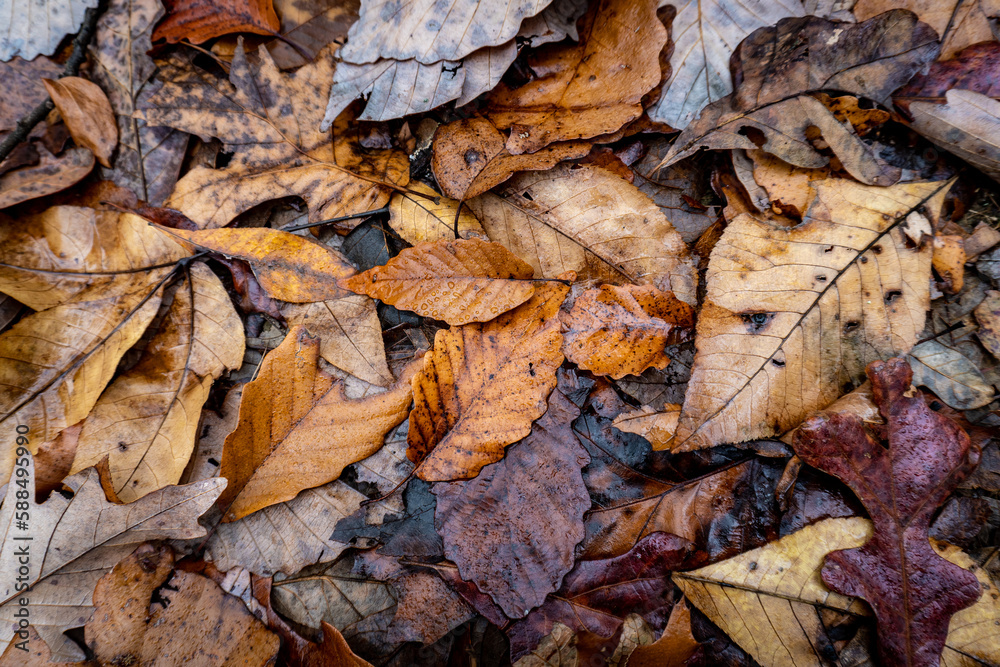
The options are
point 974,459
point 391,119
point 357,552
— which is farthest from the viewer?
point 391,119

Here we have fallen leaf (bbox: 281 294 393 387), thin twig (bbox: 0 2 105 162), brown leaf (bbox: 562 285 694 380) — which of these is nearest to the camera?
brown leaf (bbox: 562 285 694 380)

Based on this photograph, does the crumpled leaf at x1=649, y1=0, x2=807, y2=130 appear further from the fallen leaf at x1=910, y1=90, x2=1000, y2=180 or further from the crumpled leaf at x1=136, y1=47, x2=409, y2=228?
the crumpled leaf at x1=136, y1=47, x2=409, y2=228

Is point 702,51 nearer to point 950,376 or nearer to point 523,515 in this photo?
point 950,376

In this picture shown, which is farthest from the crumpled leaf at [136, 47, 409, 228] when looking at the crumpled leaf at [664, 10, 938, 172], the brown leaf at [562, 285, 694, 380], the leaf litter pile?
the crumpled leaf at [664, 10, 938, 172]

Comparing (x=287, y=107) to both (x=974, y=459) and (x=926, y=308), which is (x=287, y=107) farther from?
(x=974, y=459)

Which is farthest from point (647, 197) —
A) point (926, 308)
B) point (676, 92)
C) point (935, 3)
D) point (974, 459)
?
point (974, 459)

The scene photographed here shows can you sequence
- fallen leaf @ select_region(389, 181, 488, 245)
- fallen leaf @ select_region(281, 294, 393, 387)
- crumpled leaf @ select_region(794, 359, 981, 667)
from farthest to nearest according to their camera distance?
fallen leaf @ select_region(389, 181, 488, 245)
fallen leaf @ select_region(281, 294, 393, 387)
crumpled leaf @ select_region(794, 359, 981, 667)

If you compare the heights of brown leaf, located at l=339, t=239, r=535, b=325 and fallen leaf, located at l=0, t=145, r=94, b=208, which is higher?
fallen leaf, located at l=0, t=145, r=94, b=208
